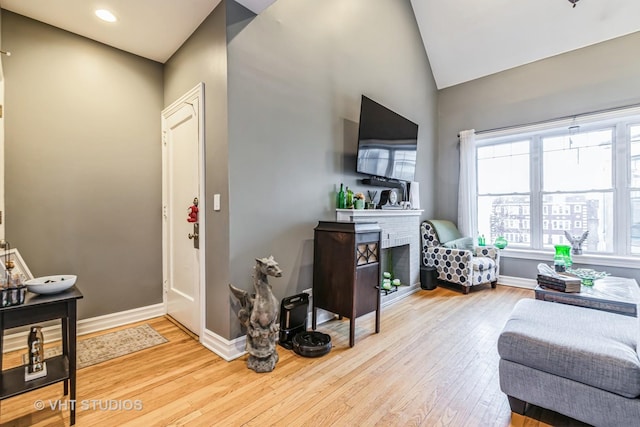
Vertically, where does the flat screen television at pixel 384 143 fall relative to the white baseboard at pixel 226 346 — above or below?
above

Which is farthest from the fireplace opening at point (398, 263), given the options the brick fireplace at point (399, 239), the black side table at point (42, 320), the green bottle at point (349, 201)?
the black side table at point (42, 320)

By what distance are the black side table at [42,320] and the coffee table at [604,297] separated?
325 cm

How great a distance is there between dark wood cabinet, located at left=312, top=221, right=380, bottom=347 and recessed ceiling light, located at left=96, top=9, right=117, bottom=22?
2.35 metres

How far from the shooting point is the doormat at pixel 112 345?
7.06ft

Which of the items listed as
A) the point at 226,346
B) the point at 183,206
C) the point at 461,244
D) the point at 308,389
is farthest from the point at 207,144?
the point at 461,244

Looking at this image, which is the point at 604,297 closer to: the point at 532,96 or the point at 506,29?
the point at 532,96

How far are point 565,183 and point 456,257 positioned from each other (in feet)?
6.10

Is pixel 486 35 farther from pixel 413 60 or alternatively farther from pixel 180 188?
pixel 180 188

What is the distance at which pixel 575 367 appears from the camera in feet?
4.51

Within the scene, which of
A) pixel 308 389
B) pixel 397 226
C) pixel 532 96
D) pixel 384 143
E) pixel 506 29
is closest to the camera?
pixel 308 389

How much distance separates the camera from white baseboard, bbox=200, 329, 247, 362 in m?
2.13

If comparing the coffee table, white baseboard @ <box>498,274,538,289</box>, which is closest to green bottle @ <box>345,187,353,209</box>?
the coffee table

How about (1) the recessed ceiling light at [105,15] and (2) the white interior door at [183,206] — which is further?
(2) the white interior door at [183,206]

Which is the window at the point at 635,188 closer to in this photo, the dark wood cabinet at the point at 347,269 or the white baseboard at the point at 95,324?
the dark wood cabinet at the point at 347,269
